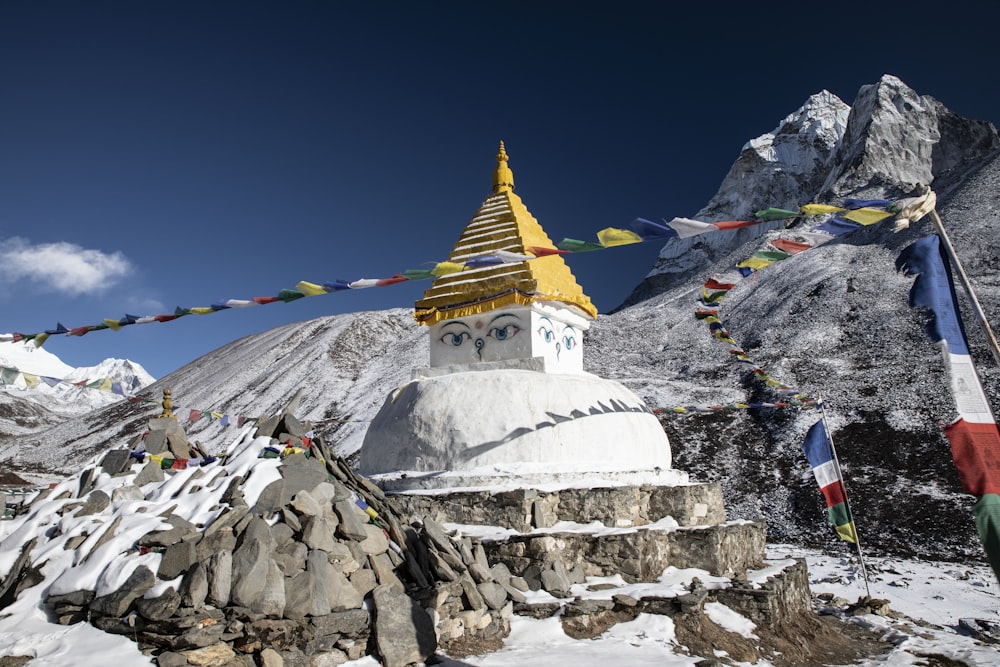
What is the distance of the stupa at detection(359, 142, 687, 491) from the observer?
8.26 meters

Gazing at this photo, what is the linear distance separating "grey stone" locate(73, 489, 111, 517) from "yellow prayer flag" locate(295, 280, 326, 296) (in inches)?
107

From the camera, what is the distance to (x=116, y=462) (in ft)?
22.3

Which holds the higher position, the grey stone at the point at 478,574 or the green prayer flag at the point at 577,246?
the green prayer flag at the point at 577,246

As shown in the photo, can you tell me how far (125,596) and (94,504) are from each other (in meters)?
1.62

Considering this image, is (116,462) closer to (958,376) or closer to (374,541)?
(374,541)

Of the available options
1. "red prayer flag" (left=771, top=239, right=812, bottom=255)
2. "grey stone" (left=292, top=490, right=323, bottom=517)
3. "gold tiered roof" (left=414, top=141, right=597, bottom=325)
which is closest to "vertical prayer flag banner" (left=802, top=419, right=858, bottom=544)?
"gold tiered roof" (left=414, top=141, right=597, bottom=325)

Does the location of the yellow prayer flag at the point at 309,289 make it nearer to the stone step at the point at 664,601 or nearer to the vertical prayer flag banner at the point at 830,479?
the stone step at the point at 664,601

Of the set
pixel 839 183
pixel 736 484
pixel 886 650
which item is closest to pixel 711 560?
pixel 886 650

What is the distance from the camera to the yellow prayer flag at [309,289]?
599 centimetres

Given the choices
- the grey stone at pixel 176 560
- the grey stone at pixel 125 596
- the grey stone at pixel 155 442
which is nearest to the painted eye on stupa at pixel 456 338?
the grey stone at pixel 155 442

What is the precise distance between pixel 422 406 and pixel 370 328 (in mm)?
37922

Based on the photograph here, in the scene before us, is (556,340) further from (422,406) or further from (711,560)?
(711,560)

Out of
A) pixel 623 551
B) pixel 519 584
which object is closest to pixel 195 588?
pixel 519 584

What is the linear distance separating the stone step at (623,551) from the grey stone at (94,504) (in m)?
3.62
